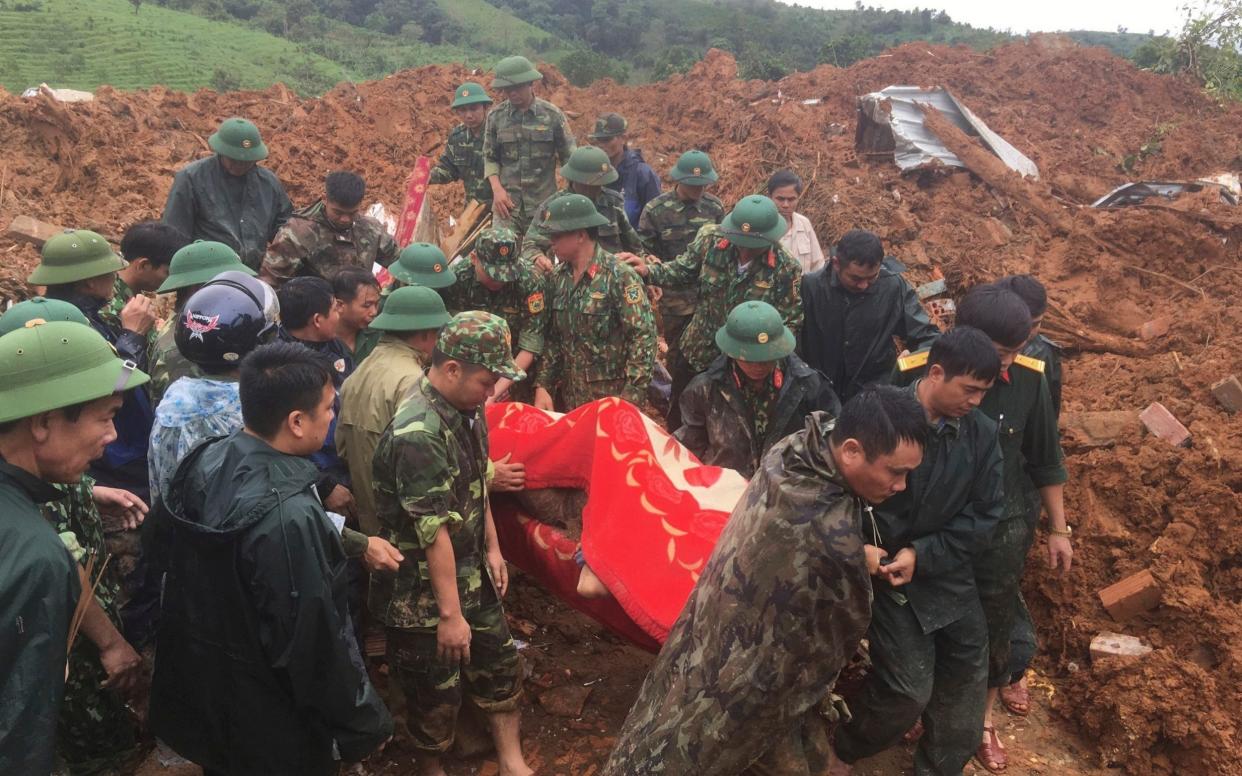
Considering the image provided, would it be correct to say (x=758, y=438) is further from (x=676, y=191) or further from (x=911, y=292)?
(x=676, y=191)

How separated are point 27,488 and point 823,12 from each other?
49.6m

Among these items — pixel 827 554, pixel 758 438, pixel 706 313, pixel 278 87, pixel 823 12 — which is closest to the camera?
pixel 827 554

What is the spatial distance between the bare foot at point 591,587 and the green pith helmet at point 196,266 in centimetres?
214

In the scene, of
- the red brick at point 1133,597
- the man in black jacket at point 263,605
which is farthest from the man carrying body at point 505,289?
the red brick at point 1133,597

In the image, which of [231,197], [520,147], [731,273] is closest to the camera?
[731,273]

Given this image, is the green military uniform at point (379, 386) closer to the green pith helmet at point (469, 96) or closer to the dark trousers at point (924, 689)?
the dark trousers at point (924, 689)

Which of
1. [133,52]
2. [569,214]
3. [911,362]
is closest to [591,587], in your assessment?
[911,362]

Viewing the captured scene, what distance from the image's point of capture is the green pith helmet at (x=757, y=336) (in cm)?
432

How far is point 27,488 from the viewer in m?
2.42

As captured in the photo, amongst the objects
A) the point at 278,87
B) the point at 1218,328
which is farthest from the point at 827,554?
the point at 278,87

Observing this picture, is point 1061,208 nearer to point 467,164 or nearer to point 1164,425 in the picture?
point 1164,425

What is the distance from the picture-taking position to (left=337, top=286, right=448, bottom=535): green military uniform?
12.2ft

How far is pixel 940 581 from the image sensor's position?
351 centimetres

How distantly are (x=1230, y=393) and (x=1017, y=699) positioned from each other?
9.51ft
